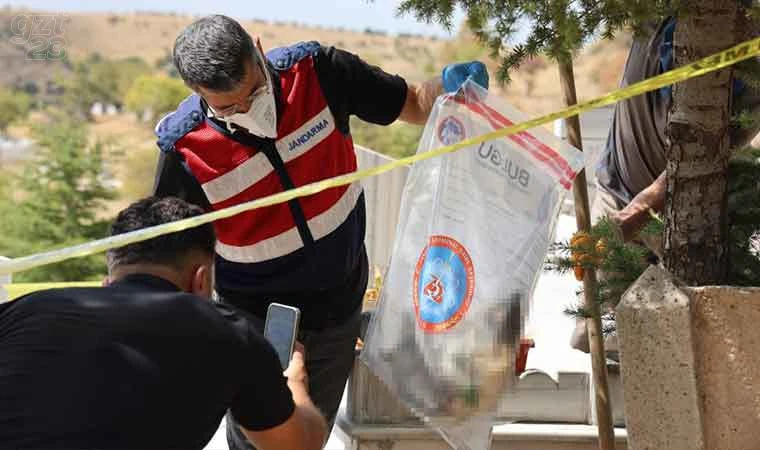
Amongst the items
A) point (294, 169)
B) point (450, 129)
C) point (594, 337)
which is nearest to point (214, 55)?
point (294, 169)

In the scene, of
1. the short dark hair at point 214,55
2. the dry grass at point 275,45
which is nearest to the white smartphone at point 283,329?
the short dark hair at point 214,55

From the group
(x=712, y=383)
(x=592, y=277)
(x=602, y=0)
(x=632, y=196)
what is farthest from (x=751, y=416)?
(x=632, y=196)

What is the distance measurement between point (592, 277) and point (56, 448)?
1.74m

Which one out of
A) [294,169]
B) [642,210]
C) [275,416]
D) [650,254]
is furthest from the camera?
[642,210]

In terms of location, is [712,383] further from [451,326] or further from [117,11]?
[117,11]

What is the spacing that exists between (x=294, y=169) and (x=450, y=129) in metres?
0.49

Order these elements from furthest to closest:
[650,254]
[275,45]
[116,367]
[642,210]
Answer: [275,45], [642,210], [650,254], [116,367]

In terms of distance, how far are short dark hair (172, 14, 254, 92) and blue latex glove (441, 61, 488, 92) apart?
1.89 feet

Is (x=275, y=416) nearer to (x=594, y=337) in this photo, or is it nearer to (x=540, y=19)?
(x=540, y=19)

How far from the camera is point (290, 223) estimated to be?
3932 millimetres

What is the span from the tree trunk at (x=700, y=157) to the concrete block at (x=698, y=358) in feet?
0.83

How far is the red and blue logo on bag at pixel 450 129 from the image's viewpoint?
3.75 meters

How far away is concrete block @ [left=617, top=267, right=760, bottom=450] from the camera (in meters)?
3.04

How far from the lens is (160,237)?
2736 millimetres
